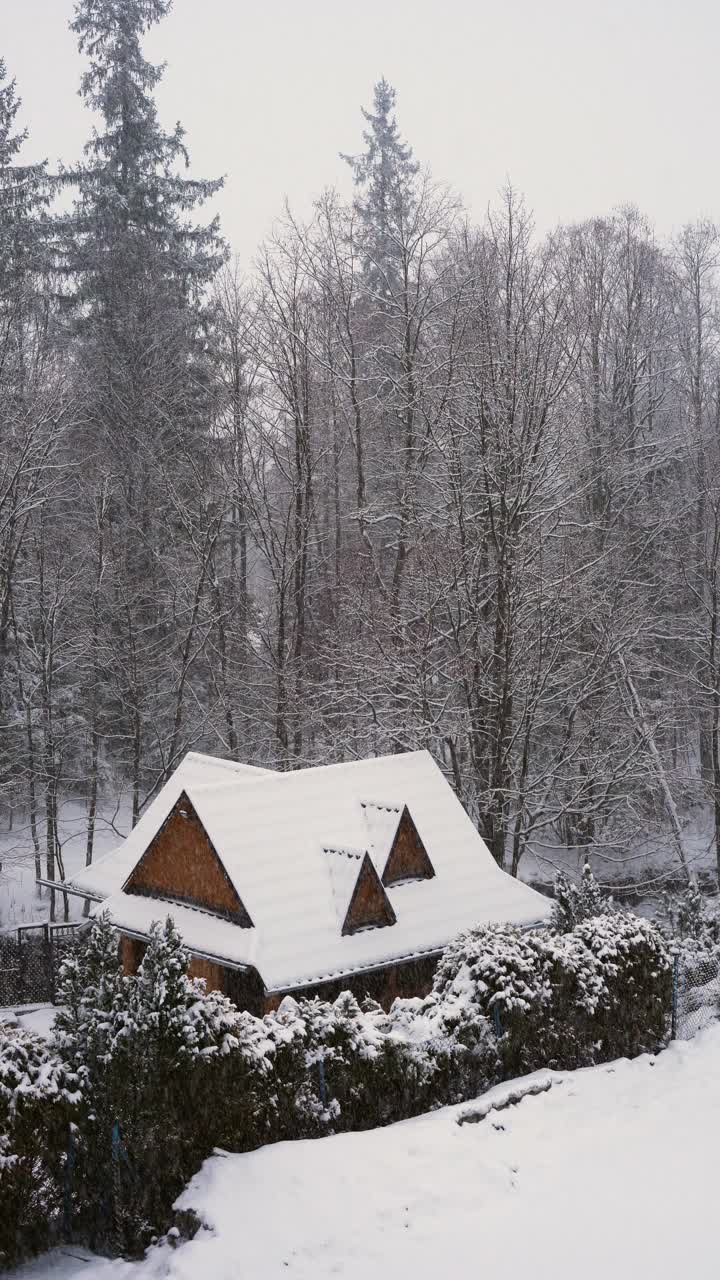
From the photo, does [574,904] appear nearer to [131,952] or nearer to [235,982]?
[235,982]

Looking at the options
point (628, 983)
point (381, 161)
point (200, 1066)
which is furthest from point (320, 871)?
point (381, 161)

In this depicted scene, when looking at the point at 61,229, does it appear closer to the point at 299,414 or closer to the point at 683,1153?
the point at 299,414

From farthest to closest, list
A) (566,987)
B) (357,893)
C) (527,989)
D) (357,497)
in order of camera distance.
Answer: (357,497)
(357,893)
(566,987)
(527,989)

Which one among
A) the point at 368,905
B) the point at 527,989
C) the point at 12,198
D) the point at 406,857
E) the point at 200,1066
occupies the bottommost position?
the point at 527,989

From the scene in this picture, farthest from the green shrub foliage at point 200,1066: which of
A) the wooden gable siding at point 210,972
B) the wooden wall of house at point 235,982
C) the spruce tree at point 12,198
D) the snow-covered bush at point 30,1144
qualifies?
the spruce tree at point 12,198

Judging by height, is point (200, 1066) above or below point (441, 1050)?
above

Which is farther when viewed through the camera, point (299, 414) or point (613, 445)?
point (613, 445)

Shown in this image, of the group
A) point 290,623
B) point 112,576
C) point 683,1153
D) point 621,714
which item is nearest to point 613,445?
point 621,714

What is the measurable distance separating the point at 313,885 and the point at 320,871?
0.97 feet

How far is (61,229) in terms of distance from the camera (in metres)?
34.0

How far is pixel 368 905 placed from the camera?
53.4 ft

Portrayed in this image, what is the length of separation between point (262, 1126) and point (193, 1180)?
1048 millimetres

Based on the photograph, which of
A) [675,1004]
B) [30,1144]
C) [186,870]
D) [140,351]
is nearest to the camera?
[30,1144]

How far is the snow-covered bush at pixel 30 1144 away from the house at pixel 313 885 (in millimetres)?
5450
